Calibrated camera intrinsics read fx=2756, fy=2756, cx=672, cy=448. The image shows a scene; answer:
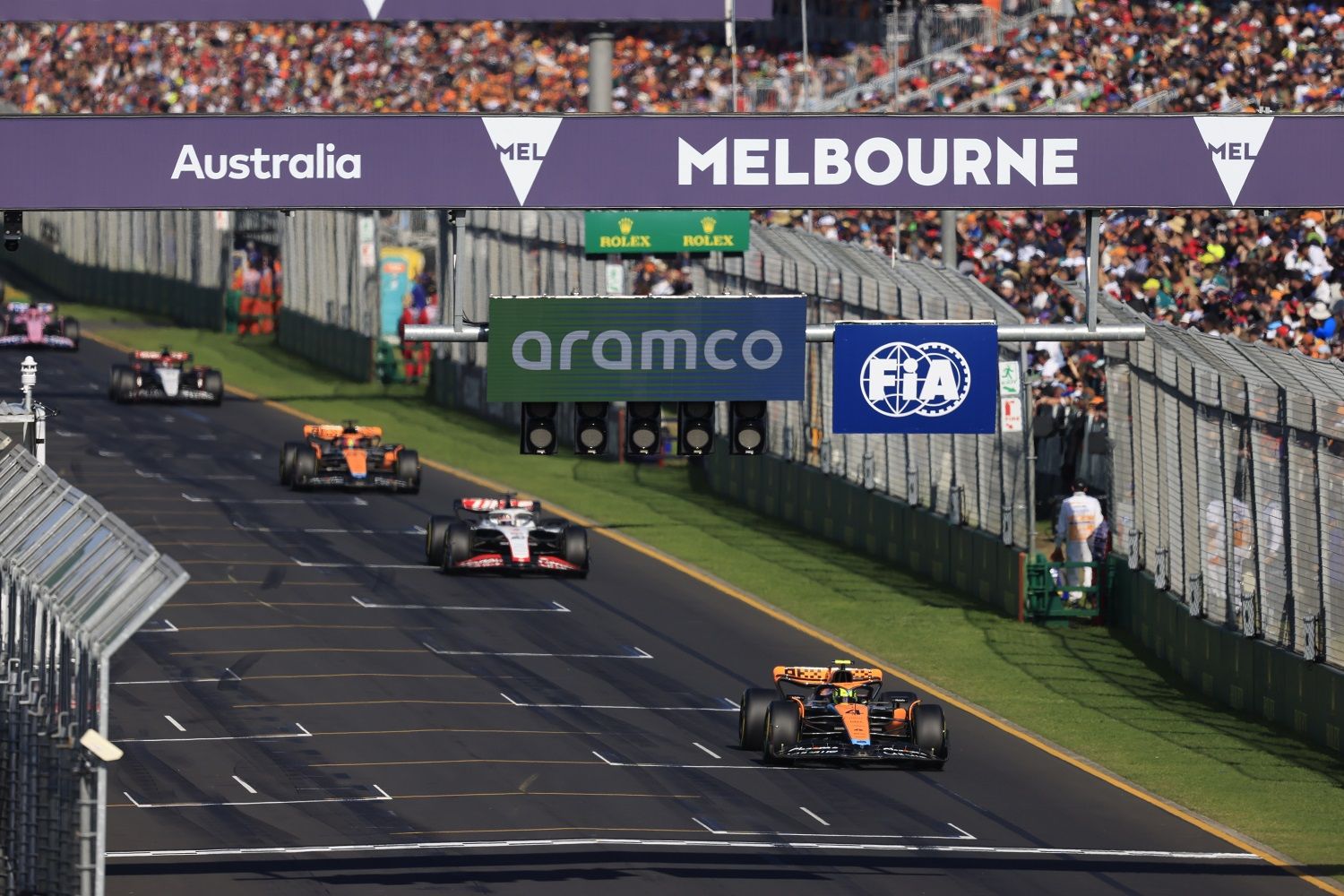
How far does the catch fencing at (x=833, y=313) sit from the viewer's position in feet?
128

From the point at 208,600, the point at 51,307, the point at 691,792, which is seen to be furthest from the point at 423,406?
the point at 691,792

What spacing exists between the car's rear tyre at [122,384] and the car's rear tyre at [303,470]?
10288 millimetres

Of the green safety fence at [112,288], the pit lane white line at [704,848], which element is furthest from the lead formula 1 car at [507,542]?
the green safety fence at [112,288]

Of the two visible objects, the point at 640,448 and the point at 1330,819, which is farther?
the point at 1330,819

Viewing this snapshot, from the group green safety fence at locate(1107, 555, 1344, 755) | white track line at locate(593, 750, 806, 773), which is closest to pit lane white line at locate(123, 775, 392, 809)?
white track line at locate(593, 750, 806, 773)

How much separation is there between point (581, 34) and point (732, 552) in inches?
1102

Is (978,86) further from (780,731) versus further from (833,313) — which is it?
(780,731)

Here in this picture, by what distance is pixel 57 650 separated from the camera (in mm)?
18062

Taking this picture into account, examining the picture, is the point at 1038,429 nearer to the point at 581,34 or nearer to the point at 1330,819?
the point at 1330,819

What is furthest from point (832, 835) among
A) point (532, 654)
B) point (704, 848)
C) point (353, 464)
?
point (353, 464)

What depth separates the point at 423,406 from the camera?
57.6 meters

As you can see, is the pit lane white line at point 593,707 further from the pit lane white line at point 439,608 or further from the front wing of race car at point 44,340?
the front wing of race car at point 44,340

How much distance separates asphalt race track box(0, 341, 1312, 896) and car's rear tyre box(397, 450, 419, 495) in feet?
9.87

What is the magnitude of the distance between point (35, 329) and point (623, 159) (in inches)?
1685
